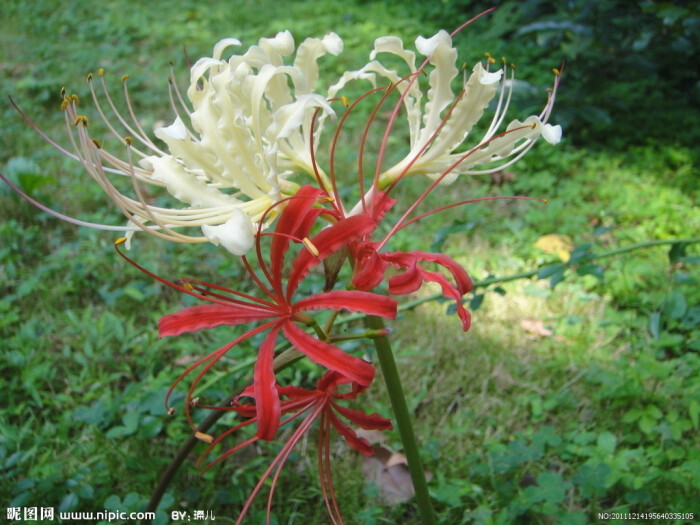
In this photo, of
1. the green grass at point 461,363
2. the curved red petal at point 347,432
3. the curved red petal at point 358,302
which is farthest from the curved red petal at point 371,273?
the green grass at point 461,363

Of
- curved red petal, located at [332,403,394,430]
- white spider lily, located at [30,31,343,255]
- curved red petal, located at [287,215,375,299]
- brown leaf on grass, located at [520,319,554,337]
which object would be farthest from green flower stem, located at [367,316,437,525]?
brown leaf on grass, located at [520,319,554,337]

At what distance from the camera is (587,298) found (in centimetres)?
231

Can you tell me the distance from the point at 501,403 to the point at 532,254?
2.69 ft

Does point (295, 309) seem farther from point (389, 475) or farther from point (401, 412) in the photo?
point (389, 475)

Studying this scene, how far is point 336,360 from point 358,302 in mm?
83

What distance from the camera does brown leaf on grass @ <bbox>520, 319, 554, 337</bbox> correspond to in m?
2.20

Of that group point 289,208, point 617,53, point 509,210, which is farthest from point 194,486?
point 617,53

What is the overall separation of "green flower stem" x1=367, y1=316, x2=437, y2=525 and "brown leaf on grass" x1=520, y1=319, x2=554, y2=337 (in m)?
1.13

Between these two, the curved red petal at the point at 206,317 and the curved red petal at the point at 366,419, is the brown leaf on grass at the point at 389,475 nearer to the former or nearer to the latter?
the curved red petal at the point at 366,419

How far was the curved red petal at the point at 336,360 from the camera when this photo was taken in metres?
0.85

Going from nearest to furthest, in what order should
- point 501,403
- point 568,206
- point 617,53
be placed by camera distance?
point 501,403 < point 568,206 < point 617,53

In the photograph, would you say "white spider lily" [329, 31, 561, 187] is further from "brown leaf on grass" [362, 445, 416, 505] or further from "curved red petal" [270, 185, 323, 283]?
"brown leaf on grass" [362, 445, 416, 505]

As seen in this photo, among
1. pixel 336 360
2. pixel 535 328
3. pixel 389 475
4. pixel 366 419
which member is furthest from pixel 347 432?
pixel 535 328

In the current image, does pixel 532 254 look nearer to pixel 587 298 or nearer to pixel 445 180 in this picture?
pixel 587 298
